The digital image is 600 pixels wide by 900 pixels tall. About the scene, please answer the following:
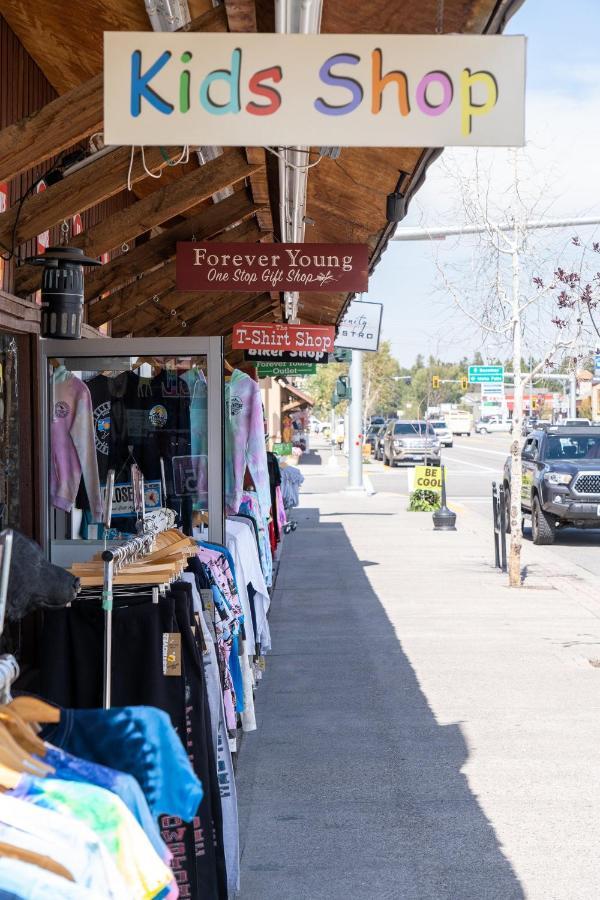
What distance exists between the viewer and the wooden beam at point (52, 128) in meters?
4.85

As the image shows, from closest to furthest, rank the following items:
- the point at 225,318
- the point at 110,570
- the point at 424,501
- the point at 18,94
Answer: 1. the point at 110,570
2. the point at 18,94
3. the point at 225,318
4. the point at 424,501

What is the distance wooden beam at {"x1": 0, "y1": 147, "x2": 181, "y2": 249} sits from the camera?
18.9ft

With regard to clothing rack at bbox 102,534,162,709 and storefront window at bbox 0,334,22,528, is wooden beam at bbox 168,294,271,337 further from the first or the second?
clothing rack at bbox 102,534,162,709

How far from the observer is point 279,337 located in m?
12.2

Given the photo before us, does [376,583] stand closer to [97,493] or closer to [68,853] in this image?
[97,493]

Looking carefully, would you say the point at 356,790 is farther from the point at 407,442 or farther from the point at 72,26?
the point at 407,442

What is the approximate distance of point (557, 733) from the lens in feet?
Answer: 24.0

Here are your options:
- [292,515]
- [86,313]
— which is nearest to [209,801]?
[86,313]

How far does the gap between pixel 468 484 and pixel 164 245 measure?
27890mm

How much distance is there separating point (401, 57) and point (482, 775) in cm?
436

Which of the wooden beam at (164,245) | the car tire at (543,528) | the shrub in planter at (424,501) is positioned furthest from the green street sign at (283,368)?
the wooden beam at (164,245)

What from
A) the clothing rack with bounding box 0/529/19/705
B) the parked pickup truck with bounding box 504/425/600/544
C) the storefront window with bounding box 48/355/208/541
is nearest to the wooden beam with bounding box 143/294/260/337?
the storefront window with bounding box 48/355/208/541

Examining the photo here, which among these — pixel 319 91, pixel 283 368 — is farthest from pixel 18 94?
pixel 283 368

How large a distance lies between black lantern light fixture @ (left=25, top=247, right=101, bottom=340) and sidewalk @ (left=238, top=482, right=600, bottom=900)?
106 inches
